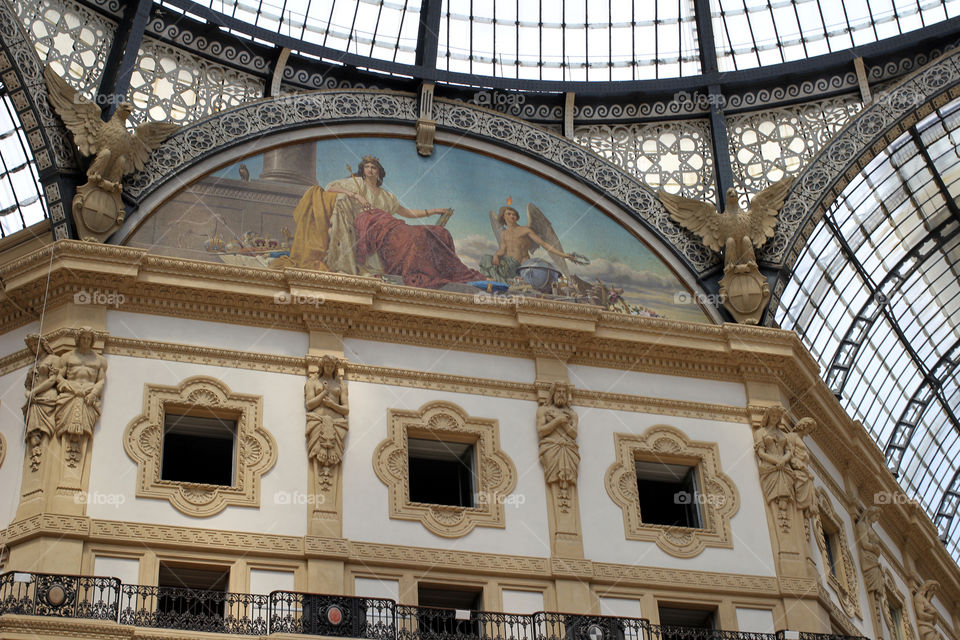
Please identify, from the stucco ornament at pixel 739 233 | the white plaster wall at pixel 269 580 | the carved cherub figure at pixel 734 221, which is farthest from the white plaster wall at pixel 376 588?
the carved cherub figure at pixel 734 221

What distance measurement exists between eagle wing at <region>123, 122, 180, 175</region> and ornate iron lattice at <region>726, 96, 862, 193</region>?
11.5 m

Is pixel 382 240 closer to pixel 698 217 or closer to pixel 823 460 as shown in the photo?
pixel 698 217

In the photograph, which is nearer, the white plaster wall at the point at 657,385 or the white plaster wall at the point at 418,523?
the white plaster wall at the point at 418,523

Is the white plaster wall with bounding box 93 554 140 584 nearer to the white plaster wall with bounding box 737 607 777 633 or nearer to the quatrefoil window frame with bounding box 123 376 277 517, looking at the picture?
the quatrefoil window frame with bounding box 123 376 277 517

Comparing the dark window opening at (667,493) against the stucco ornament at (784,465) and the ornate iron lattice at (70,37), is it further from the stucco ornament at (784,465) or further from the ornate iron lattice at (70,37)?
the ornate iron lattice at (70,37)

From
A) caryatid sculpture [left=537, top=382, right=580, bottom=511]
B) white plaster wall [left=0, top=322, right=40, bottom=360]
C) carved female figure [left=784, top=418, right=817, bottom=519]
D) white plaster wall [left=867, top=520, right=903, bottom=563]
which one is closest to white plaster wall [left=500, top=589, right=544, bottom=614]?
caryatid sculpture [left=537, top=382, right=580, bottom=511]

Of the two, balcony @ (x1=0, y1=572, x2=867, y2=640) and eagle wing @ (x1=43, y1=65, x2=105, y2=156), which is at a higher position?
eagle wing @ (x1=43, y1=65, x2=105, y2=156)

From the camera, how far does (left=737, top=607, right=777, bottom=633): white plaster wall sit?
24.3 m

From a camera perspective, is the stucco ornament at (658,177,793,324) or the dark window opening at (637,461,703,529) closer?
the dark window opening at (637,461,703,529)

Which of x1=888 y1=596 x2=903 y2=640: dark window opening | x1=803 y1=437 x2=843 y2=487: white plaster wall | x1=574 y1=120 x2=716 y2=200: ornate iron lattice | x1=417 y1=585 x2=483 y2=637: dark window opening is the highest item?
x1=574 y1=120 x2=716 y2=200: ornate iron lattice

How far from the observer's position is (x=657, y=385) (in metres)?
27.0

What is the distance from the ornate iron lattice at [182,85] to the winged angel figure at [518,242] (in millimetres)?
5449

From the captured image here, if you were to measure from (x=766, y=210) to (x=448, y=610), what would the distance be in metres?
11.4

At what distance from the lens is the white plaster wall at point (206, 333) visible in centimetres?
2459
